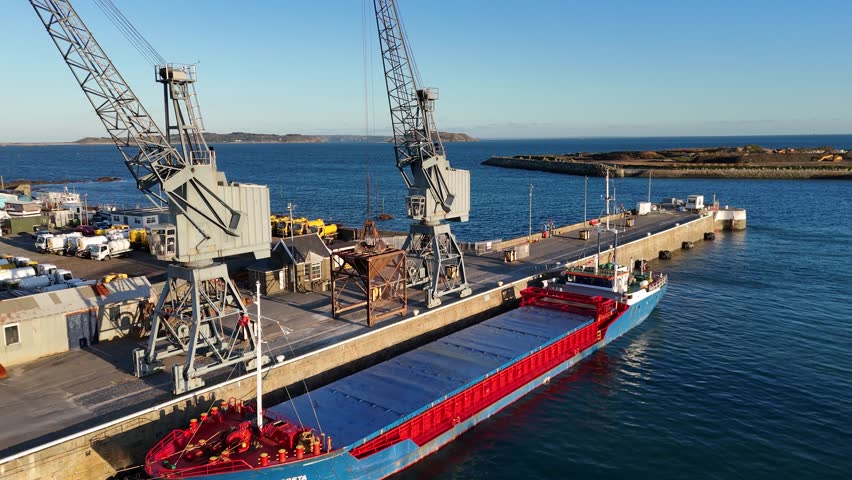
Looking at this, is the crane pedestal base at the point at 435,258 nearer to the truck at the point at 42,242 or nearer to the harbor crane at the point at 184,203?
the harbor crane at the point at 184,203

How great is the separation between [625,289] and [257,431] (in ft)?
107

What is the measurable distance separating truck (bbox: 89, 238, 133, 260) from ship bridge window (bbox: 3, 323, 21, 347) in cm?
2735

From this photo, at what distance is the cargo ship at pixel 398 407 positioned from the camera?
72.2 feet

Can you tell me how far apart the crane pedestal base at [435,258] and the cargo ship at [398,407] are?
5423mm

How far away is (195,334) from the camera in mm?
28500

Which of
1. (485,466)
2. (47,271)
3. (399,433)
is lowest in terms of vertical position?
(485,466)

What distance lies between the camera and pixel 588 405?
33.3 m

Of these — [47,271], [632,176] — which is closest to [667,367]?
[47,271]

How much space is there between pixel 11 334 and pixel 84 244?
29.7 metres

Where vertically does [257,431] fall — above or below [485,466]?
above

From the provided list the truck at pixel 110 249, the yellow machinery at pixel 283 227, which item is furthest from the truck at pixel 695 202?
the truck at pixel 110 249

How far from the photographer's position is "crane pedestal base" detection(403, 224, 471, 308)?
4400 cm

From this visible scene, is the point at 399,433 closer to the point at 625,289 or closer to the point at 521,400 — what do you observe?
the point at 521,400

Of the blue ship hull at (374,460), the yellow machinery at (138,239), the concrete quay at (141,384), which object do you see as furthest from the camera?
the yellow machinery at (138,239)
